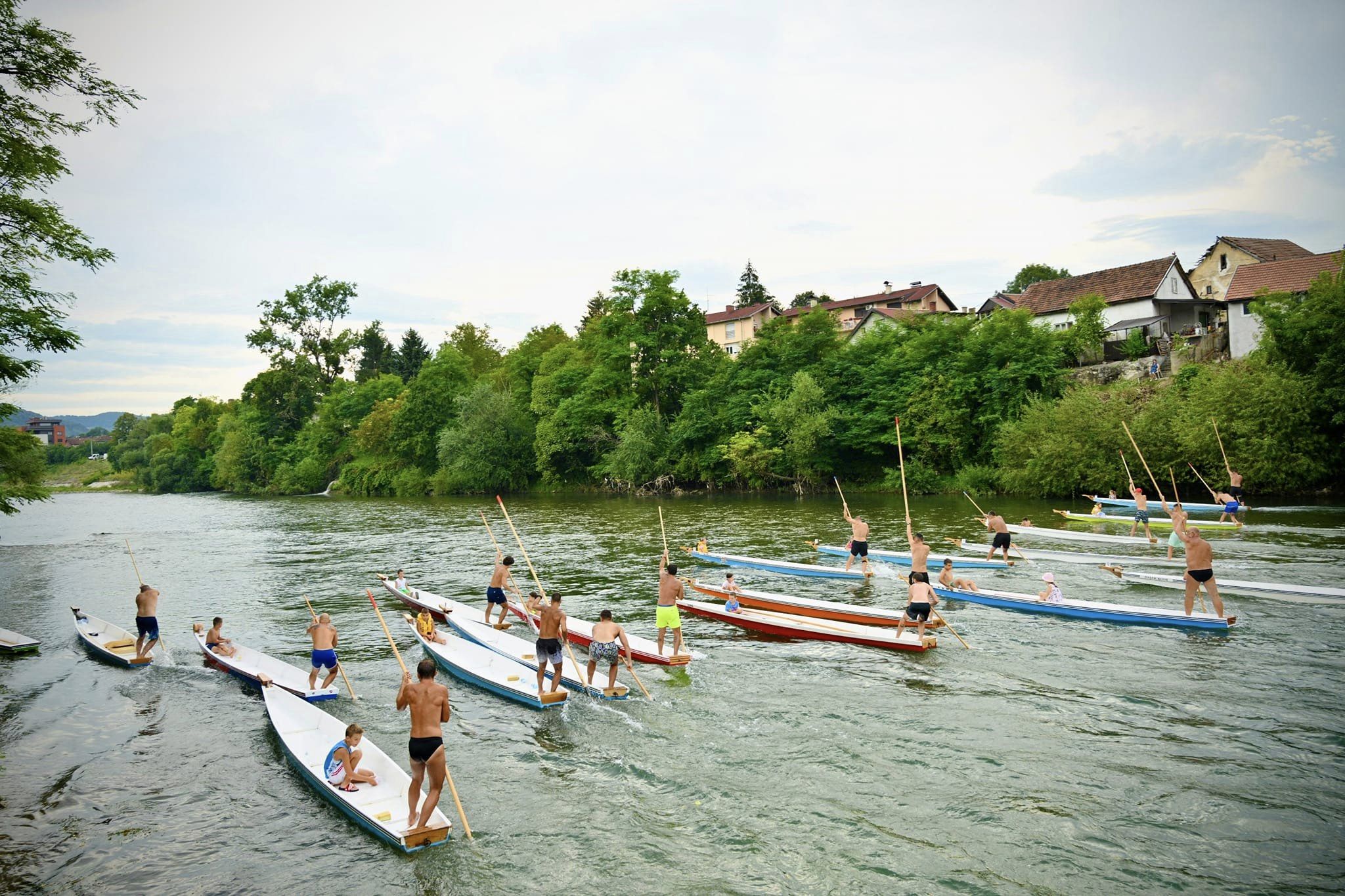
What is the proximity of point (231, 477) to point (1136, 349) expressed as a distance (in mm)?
96613

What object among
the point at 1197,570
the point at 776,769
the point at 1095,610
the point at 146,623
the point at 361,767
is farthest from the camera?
the point at 1095,610

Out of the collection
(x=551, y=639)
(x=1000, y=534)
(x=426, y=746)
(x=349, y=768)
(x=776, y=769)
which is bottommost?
(x=776, y=769)

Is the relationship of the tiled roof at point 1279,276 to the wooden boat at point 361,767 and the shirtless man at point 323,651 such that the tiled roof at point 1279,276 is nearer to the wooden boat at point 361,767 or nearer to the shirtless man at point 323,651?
the shirtless man at point 323,651

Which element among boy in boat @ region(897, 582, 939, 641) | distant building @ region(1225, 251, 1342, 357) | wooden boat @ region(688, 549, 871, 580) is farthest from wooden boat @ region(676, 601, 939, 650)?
distant building @ region(1225, 251, 1342, 357)

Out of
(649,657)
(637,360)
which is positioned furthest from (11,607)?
(637,360)

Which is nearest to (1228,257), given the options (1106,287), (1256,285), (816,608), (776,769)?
(1106,287)

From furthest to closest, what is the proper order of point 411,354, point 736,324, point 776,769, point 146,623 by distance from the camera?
1. point 411,354
2. point 736,324
3. point 146,623
4. point 776,769

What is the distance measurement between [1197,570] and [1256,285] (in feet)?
132

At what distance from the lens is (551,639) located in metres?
13.3

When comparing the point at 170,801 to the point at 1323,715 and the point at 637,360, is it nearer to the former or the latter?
the point at 1323,715

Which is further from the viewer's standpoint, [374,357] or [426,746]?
[374,357]

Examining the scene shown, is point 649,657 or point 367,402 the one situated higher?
point 367,402

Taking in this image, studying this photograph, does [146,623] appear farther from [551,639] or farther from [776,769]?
[776,769]

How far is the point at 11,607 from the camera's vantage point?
2478cm
